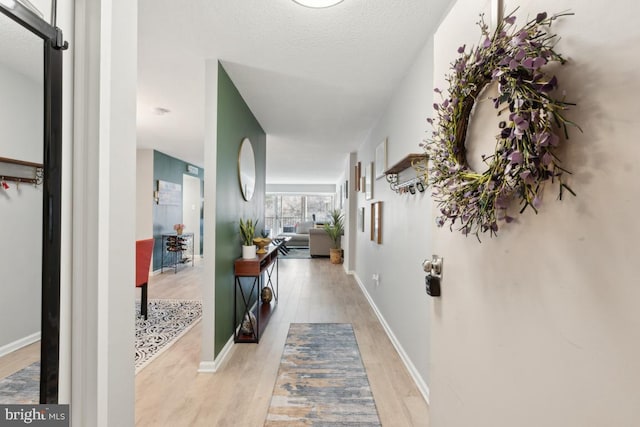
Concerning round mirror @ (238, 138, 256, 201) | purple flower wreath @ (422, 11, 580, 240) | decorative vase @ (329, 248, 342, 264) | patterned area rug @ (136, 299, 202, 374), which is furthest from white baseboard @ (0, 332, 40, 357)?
decorative vase @ (329, 248, 342, 264)

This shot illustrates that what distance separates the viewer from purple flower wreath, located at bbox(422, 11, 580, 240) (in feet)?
2.07

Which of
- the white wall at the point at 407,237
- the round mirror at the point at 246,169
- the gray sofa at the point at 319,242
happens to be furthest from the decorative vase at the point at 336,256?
the round mirror at the point at 246,169

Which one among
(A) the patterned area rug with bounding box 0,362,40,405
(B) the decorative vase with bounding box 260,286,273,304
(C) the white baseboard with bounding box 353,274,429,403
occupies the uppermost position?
(A) the patterned area rug with bounding box 0,362,40,405

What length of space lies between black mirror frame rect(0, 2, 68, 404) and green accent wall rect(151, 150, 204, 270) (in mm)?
5950

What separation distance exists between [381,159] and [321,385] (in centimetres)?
240

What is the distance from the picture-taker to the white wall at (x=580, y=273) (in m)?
0.51

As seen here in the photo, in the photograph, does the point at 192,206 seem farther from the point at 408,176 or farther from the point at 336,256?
the point at 408,176

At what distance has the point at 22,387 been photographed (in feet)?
2.34

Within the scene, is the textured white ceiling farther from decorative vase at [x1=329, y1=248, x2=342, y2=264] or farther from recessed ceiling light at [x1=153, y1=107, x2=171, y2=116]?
decorative vase at [x1=329, y1=248, x2=342, y2=264]

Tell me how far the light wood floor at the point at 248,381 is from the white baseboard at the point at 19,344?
1380mm

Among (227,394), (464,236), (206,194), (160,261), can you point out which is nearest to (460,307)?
(464,236)

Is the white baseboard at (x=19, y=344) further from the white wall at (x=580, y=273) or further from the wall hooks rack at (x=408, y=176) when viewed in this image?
the wall hooks rack at (x=408, y=176)

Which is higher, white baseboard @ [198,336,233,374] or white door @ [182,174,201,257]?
white door @ [182,174,201,257]

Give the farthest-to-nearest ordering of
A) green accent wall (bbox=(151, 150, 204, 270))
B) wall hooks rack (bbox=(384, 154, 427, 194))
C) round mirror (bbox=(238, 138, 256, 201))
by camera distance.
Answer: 1. green accent wall (bbox=(151, 150, 204, 270))
2. round mirror (bbox=(238, 138, 256, 201))
3. wall hooks rack (bbox=(384, 154, 427, 194))
